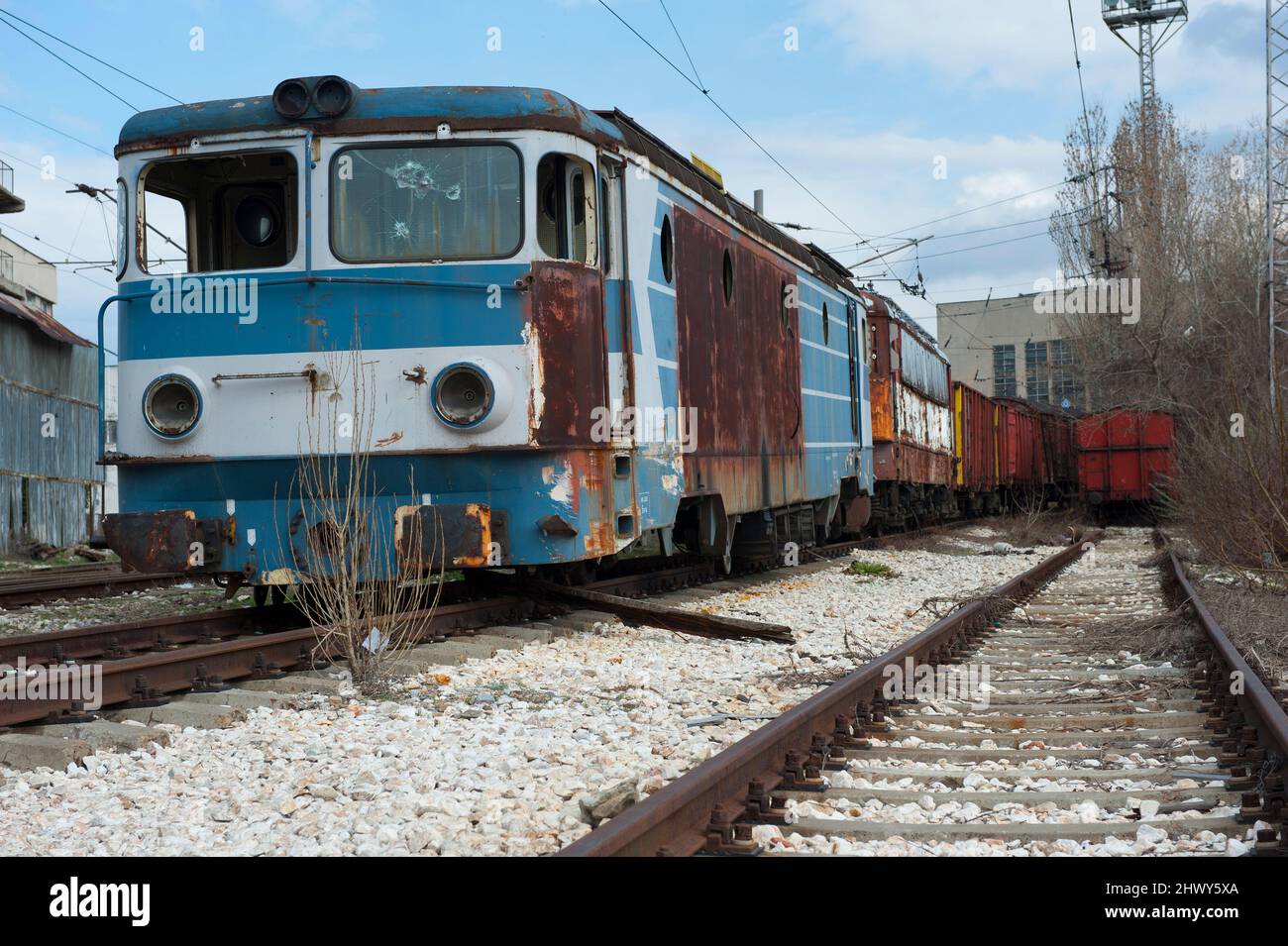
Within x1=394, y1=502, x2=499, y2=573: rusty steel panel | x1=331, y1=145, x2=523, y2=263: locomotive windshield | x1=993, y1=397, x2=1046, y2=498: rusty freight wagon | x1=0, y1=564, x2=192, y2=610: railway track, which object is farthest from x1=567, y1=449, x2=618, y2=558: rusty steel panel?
x1=993, y1=397, x2=1046, y2=498: rusty freight wagon

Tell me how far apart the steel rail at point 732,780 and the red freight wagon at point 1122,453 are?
2771cm

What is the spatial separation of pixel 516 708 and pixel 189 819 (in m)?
2.12

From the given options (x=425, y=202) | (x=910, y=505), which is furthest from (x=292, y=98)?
(x=910, y=505)

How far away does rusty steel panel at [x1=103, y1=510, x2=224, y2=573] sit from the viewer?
7.98m

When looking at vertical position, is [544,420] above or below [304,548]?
above

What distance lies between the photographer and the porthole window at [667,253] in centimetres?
963

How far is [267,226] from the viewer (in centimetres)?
898

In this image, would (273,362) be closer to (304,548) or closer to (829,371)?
(304,548)

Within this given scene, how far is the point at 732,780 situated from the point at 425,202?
15.8ft

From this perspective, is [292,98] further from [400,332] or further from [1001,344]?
[1001,344]

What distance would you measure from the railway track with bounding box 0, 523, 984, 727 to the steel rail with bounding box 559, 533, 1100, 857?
8.24 feet

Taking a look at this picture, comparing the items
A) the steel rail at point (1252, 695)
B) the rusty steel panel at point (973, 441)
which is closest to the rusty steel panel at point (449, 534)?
the steel rail at point (1252, 695)
